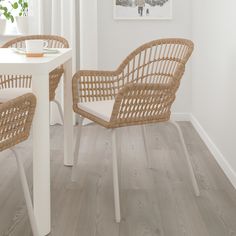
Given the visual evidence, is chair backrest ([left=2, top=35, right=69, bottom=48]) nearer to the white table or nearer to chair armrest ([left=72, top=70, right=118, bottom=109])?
chair armrest ([left=72, top=70, right=118, bottom=109])

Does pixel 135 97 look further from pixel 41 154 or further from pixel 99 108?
pixel 41 154

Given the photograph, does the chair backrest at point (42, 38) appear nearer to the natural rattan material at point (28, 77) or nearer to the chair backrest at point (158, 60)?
the natural rattan material at point (28, 77)

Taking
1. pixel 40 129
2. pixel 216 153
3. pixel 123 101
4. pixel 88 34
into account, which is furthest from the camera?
pixel 88 34

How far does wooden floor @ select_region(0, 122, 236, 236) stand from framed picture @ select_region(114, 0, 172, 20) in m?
1.18

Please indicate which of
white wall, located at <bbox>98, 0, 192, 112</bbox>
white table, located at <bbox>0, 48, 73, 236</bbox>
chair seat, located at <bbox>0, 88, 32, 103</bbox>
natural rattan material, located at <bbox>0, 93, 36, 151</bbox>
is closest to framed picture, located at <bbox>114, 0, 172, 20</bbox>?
white wall, located at <bbox>98, 0, 192, 112</bbox>

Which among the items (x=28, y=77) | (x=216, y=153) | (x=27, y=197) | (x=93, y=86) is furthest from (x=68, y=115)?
(x=27, y=197)

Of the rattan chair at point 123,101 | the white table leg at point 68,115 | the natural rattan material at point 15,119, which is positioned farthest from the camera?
the white table leg at point 68,115

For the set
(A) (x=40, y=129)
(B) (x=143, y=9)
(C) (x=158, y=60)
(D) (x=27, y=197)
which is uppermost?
(B) (x=143, y=9)

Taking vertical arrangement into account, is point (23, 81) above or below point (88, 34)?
below

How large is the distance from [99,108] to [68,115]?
19.0 inches

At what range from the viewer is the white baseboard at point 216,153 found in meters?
2.63

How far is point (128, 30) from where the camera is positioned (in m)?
4.15

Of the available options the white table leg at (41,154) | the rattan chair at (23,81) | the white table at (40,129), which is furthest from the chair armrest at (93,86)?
the white table leg at (41,154)

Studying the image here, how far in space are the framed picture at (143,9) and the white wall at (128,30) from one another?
0.04 m
